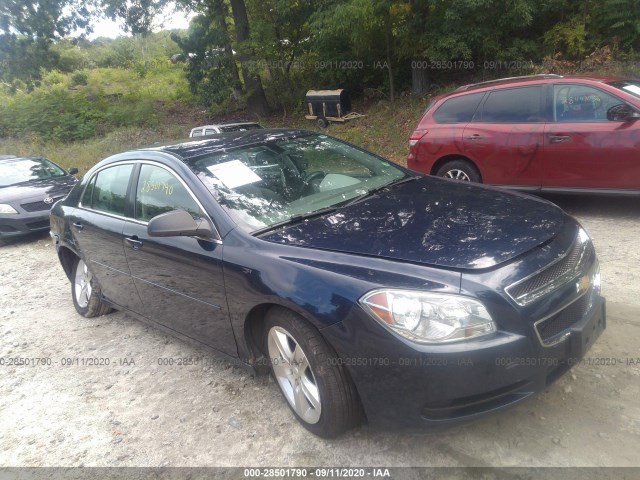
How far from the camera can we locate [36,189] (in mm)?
9008

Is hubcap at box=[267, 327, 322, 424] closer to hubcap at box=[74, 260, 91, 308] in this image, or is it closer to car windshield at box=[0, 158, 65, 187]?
hubcap at box=[74, 260, 91, 308]

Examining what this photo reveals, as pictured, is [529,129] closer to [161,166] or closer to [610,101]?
[610,101]

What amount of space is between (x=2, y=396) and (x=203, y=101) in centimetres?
1642

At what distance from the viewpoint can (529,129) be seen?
6.00 metres

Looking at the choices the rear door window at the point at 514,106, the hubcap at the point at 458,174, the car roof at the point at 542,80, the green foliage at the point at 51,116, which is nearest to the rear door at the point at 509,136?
the rear door window at the point at 514,106

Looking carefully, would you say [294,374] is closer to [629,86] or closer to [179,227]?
[179,227]

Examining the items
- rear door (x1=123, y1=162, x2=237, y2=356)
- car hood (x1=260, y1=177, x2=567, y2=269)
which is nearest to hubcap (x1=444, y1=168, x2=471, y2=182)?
car hood (x1=260, y1=177, x2=567, y2=269)

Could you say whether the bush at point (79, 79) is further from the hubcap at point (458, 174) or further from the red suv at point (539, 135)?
the hubcap at point (458, 174)

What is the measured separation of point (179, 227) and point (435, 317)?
163cm

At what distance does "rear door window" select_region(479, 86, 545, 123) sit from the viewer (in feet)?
19.8

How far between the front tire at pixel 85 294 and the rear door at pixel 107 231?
0.88ft

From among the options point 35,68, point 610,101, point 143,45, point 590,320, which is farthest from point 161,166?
point 143,45

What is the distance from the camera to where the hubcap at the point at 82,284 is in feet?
16.0

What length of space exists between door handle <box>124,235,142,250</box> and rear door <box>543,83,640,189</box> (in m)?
4.71
